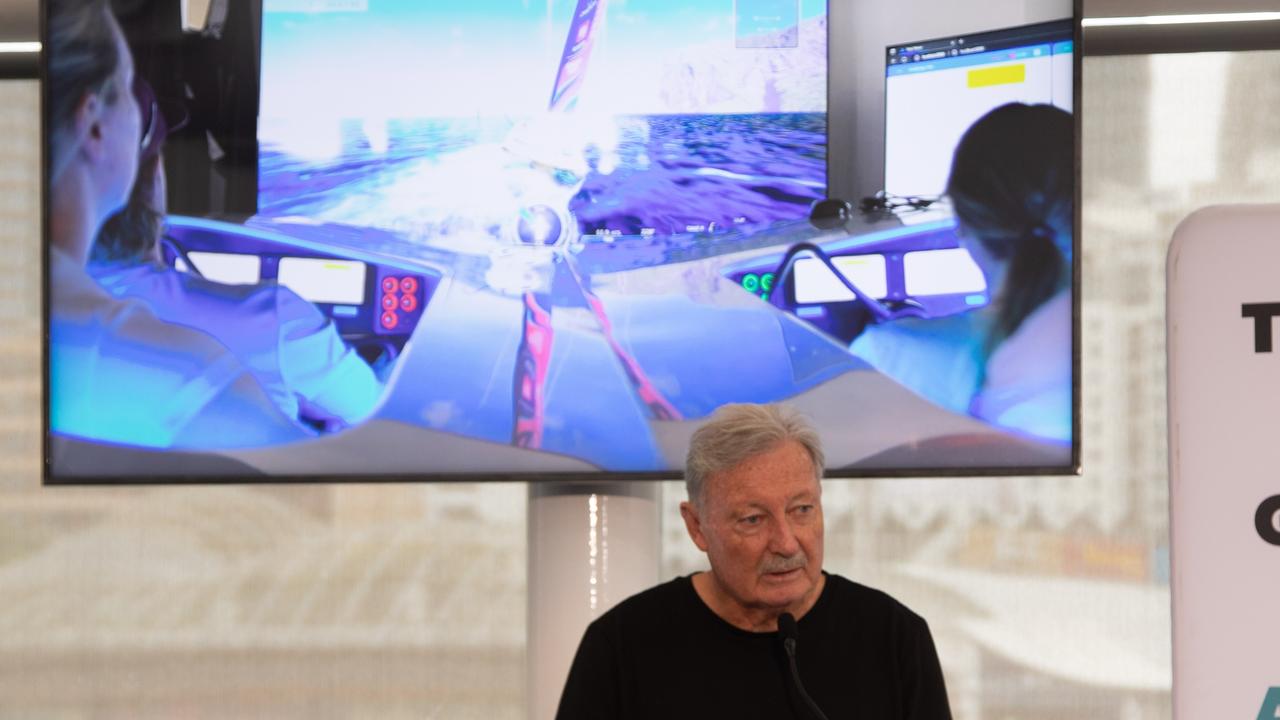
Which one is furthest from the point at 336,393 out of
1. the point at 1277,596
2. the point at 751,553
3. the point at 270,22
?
the point at 1277,596

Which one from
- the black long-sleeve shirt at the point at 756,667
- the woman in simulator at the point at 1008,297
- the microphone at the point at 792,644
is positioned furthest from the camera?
the woman in simulator at the point at 1008,297

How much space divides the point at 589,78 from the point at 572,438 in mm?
714

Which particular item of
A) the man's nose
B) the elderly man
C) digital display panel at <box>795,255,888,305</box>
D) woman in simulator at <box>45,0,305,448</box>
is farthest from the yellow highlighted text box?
woman in simulator at <box>45,0,305,448</box>

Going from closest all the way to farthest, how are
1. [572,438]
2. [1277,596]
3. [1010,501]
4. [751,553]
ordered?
[1277,596] < [751,553] < [572,438] < [1010,501]

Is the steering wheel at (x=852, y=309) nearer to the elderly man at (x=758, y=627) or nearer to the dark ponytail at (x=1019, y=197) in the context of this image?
the dark ponytail at (x=1019, y=197)

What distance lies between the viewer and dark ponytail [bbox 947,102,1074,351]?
9.21 feet

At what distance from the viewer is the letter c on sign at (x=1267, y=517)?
1232 mm

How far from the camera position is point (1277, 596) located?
124 centimetres

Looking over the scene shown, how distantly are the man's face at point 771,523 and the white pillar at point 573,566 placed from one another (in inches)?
40.7

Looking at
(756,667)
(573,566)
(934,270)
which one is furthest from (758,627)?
(934,270)

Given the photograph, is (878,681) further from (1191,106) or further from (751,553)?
(1191,106)

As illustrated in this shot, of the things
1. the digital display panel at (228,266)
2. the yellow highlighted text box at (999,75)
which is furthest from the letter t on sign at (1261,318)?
the digital display panel at (228,266)

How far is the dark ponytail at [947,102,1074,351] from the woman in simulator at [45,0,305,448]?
54.6 inches

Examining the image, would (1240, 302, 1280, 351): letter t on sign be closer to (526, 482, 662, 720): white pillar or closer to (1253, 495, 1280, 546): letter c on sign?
(1253, 495, 1280, 546): letter c on sign
